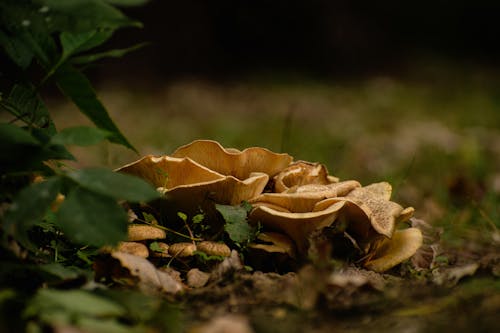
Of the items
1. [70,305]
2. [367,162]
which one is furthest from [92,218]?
[367,162]

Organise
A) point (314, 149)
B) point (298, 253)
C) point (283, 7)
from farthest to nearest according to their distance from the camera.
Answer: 1. point (283, 7)
2. point (314, 149)
3. point (298, 253)

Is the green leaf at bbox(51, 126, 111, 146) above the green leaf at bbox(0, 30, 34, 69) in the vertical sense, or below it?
below

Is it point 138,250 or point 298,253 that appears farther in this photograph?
point 298,253

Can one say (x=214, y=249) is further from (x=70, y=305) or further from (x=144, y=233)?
(x=70, y=305)

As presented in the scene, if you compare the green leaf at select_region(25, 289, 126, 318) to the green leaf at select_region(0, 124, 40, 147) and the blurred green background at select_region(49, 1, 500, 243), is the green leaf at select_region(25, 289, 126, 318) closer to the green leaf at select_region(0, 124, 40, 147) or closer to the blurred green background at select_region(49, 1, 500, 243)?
the green leaf at select_region(0, 124, 40, 147)

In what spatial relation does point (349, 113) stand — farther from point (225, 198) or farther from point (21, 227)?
point (21, 227)

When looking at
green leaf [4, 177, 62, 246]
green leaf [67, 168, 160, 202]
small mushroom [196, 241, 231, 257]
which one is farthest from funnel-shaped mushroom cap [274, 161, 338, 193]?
green leaf [4, 177, 62, 246]

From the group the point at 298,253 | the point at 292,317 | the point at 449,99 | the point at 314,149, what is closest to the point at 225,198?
the point at 298,253
